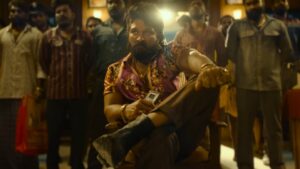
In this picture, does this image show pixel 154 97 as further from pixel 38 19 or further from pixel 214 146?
pixel 38 19

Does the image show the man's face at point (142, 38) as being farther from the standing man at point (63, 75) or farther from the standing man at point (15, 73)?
→ the standing man at point (15, 73)

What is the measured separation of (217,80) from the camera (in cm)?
213

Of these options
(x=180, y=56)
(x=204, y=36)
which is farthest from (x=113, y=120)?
(x=204, y=36)

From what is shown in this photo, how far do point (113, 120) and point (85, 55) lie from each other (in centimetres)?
138

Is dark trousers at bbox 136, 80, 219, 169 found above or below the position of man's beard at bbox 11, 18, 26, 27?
below

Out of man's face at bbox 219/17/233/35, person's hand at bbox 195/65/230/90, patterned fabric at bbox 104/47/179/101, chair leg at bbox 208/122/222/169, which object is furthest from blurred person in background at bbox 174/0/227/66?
person's hand at bbox 195/65/230/90

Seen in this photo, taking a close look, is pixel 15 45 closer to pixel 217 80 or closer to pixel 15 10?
pixel 15 10

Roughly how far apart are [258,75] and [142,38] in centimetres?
149

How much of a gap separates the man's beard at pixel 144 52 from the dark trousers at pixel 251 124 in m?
1.37

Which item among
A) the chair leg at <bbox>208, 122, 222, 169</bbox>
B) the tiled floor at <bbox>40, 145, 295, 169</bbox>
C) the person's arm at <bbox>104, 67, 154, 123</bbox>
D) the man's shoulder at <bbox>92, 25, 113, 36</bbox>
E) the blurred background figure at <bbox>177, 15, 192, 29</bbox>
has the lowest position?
the tiled floor at <bbox>40, 145, 295, 169</bbox>

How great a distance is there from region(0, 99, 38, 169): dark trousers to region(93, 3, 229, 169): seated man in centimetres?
136

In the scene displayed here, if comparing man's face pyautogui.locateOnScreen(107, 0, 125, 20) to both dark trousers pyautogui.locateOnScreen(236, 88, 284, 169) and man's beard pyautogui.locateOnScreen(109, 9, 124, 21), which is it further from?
dark trousers pyautogui.locateOnScreen(236, 88, 284, 169)

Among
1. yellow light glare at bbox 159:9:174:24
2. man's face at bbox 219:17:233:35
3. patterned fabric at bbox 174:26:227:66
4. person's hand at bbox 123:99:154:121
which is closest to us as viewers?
person's hand at bbox 123:99:154:121

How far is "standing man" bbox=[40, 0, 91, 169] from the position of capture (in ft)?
12.1
